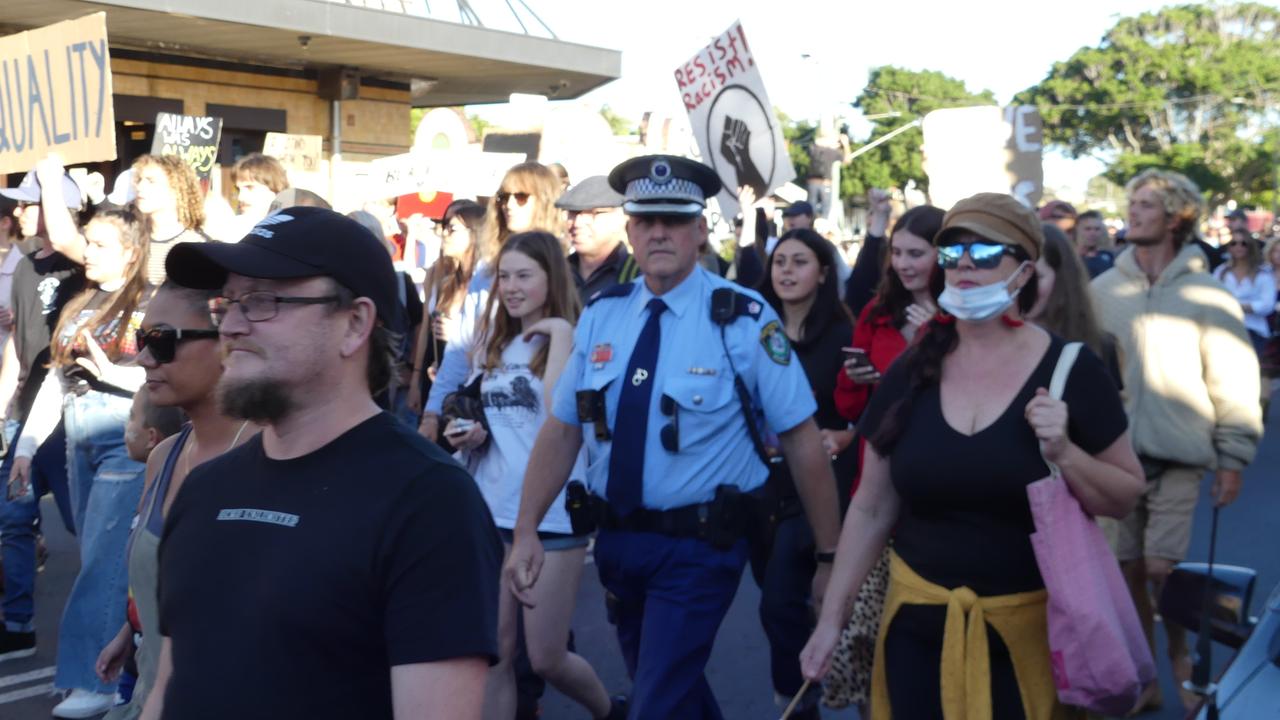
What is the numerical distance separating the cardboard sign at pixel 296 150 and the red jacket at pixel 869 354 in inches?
289

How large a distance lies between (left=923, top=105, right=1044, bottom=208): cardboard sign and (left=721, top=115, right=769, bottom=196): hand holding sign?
1.40 m

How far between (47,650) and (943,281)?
15.4 feet

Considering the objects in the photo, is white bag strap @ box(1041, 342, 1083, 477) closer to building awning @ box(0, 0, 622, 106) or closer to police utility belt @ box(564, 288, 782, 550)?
police utility belt @ box(564, 288, 782, 550)

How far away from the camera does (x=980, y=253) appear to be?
370 centimetres

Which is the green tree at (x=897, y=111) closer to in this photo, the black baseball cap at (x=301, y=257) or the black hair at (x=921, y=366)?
the black hair at (x=921, y=366)

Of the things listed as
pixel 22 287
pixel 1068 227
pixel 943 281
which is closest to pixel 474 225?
pixel 22 287

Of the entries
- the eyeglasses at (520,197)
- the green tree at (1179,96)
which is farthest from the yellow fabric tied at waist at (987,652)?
the green tree at (1179,96)

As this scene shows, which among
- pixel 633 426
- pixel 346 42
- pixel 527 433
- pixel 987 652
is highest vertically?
pixel 346 42

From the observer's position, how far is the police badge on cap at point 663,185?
457cm

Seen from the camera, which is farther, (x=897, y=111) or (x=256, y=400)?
(x=897, y=111)

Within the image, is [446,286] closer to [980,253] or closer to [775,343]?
[775,343]

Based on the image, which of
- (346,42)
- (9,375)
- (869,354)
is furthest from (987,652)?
(346,42)

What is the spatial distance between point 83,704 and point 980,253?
3995mm

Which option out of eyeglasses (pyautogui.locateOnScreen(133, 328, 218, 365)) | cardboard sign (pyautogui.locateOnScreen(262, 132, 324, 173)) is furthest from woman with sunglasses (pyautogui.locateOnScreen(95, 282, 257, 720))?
cardboard sign (pyautogui.locateOnScreen(262, 132, 324, 173))
